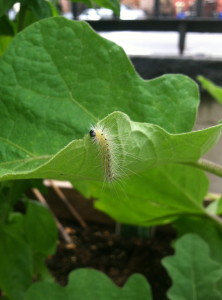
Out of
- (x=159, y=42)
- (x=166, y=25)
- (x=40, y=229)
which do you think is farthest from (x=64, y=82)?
(x=159, y=42)

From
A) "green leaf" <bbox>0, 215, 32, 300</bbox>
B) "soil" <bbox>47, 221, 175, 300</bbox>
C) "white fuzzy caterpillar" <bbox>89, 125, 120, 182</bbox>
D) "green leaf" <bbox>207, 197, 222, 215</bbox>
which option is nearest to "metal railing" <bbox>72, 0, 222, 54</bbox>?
"soil" <bbox>47, 221, 175, 300</bbox>

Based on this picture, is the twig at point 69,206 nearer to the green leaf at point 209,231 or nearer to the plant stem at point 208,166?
the green leaf at point 209,231

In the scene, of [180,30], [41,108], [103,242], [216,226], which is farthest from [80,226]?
[180,30]

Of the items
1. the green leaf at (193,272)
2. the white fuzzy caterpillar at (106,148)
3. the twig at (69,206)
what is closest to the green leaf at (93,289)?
the green leaf at (193,272)

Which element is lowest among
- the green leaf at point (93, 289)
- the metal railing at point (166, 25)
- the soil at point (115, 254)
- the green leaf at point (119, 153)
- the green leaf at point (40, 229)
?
the soil at point (115, 254)

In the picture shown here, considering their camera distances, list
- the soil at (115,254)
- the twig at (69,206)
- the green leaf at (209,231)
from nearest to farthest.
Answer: the green leaf at (209,231) < the soil at (115,254) < the twig at (69,206)

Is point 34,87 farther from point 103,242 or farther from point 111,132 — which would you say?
point 103,242

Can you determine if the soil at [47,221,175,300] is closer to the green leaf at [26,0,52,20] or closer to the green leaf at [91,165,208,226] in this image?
the green leaf at [91,165,208,226]
